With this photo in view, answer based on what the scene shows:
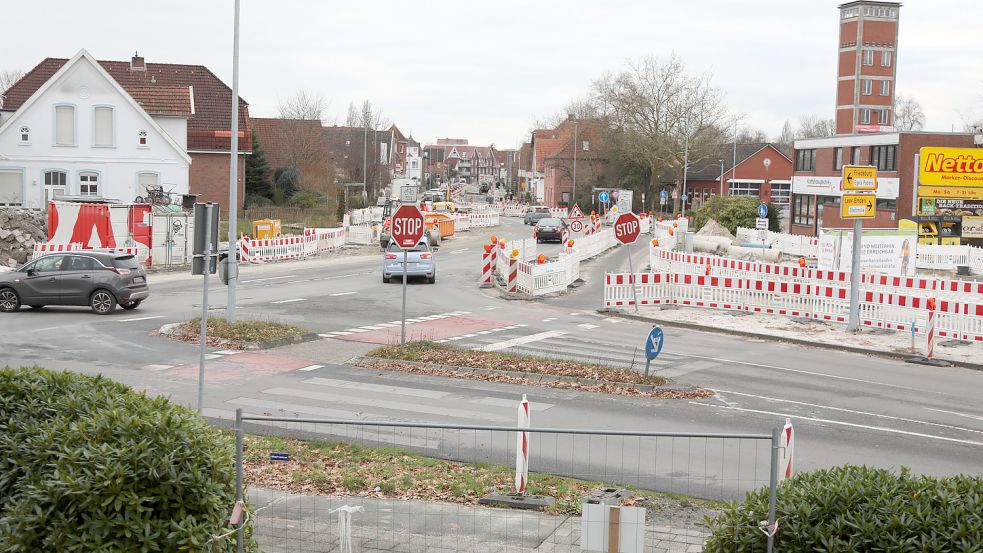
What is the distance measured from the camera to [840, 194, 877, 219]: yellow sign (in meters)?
25.1

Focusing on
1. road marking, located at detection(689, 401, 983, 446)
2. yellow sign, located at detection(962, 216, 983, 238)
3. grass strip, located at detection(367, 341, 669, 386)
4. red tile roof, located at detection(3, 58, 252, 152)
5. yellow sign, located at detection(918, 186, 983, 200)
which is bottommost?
road marking, located at detection(689, 401, 983, 446)

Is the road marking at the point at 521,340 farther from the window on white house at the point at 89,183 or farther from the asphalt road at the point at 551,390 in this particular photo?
the window on white house at the point at 89,183

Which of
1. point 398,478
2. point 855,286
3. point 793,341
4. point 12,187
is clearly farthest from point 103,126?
Result: point 398,478

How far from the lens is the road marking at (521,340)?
22.0m

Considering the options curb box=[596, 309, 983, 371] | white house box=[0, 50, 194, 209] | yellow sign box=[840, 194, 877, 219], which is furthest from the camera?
white house box=[0, 50, 194, 209]

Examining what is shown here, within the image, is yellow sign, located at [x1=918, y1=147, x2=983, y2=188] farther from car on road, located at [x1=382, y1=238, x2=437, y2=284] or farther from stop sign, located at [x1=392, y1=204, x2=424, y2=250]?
stop sign, located at [x1=392, y1=204, x2=424, y2=250]

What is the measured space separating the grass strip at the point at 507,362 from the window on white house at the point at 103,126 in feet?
123

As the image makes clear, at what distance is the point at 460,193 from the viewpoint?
644 ft

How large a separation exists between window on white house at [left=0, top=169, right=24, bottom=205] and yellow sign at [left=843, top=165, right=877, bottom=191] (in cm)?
4219

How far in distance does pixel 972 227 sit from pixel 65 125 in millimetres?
45024

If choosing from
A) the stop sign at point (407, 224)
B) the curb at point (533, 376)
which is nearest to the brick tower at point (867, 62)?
the stop sign at point (407, 224)

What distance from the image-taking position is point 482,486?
10836mm

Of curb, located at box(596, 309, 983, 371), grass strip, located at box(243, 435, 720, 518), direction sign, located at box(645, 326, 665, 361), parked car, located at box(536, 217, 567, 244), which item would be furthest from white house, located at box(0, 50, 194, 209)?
grass strip, located at box(243, 435, 720, 518)

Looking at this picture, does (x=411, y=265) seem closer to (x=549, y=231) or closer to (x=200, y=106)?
(x=549, y=231)
